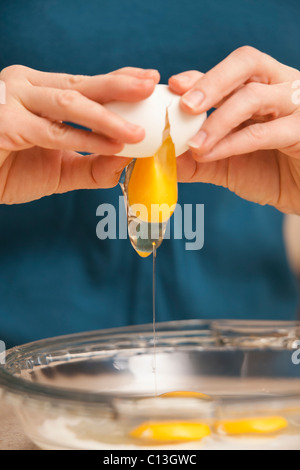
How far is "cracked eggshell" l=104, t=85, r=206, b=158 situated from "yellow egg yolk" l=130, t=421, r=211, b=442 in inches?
13.0

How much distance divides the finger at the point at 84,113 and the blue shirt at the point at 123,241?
51cm

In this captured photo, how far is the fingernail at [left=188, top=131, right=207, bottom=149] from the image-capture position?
69cm

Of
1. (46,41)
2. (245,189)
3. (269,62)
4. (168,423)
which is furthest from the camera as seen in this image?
(46,41)

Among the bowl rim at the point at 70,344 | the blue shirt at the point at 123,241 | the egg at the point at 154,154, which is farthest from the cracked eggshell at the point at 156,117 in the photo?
the blue shirt at the point at 123,241

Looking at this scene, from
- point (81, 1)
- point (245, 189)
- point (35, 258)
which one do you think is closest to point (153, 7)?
point (81, 1)

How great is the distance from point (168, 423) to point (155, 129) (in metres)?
0.34

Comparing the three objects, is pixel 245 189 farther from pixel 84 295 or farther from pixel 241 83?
pixel 84 295

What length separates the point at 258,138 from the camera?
74 cm

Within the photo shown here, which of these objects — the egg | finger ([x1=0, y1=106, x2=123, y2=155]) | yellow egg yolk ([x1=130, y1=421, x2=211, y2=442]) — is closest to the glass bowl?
yellow egg yolk ([x1=130, y1=421, x2=211, y2=442])

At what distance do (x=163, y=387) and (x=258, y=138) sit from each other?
1.24 feet

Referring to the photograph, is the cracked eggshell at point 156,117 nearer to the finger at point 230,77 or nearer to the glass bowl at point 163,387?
the finger at point 230,77

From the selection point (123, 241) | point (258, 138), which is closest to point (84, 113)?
point (258, 138)

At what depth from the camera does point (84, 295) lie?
3.90 ft

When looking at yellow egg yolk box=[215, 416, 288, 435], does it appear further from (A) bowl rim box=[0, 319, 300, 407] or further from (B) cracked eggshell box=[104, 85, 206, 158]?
(B) cracked eggshell box=[104, 85, 206, 158]
